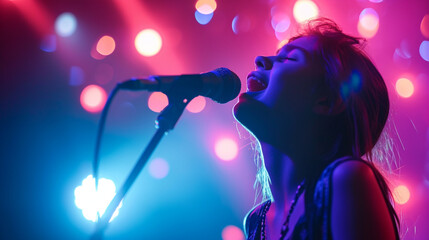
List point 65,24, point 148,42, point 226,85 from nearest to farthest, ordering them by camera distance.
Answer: point 226,85 < point 65,24 < point 148,42

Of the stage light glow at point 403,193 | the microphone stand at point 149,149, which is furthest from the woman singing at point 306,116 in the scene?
the stage light glow at point 403,193

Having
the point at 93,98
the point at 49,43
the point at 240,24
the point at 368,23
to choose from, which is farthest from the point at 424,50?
the point at 49,43

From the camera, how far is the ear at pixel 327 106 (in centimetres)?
152

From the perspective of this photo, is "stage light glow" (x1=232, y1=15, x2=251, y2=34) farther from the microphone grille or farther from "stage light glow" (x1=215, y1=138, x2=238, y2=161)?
the microphone grille

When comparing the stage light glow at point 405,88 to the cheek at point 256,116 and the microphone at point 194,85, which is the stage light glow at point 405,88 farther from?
the microphone at point 194,85

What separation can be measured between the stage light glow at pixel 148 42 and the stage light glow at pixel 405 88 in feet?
8.30

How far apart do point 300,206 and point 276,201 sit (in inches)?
9.9

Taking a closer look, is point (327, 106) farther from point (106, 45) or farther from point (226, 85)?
point (106, 45)

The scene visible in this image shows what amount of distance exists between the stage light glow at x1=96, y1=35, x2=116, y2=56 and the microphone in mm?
2725

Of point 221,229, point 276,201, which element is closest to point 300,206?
point 276,201

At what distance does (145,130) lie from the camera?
395 cm

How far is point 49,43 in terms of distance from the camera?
3592 millimetres

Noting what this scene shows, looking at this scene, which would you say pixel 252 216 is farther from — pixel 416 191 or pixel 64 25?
pixel 64 25

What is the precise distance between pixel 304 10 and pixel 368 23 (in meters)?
0.67
